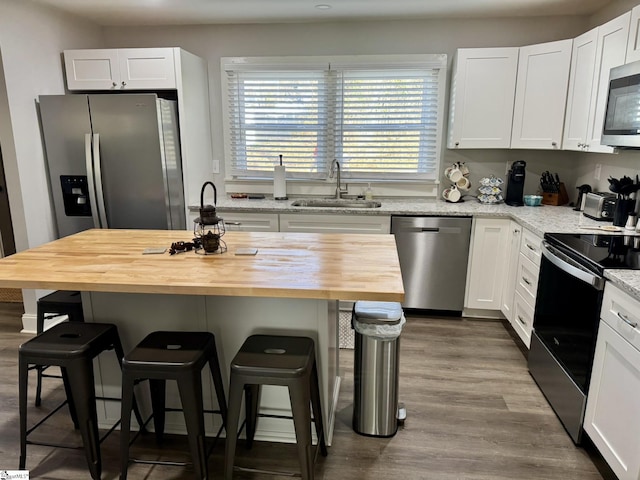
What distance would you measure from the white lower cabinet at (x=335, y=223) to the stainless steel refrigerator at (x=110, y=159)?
100 cm

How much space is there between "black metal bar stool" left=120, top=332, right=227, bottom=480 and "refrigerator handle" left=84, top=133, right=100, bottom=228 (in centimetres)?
199

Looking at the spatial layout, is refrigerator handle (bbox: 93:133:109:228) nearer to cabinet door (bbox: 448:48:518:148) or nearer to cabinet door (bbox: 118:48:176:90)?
cabinet door (bbox: 118:48:176:90)

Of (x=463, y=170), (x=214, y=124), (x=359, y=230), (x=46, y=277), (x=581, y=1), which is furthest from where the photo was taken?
(x=214, y=124)

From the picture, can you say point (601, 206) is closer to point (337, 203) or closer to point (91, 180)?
point (337, 203)

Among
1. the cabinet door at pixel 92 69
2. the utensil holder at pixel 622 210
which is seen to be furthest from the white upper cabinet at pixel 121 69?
the utensil holder at pixel 622 210

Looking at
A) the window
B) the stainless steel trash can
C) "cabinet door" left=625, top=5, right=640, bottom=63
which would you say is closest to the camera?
the stainless steel trash can

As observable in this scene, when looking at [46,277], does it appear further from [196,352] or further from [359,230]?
[359,230]

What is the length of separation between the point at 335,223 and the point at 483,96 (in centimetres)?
159

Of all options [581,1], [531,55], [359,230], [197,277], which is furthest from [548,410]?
[581,1]

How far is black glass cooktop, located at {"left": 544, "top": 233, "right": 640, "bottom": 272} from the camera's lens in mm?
1972

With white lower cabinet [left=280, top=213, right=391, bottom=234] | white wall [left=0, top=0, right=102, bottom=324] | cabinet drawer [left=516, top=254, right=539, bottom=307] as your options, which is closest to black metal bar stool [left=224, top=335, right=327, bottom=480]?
cabinet drawer [left=516, top=254, right=539, bottom=307]

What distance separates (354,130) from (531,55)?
155 cm

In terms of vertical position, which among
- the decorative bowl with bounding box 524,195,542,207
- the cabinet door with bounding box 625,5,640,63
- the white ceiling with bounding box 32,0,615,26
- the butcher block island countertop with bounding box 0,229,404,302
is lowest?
the butcher block island countertop with bounding box 0,229,404,302

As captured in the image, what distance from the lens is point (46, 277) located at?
1.73m
